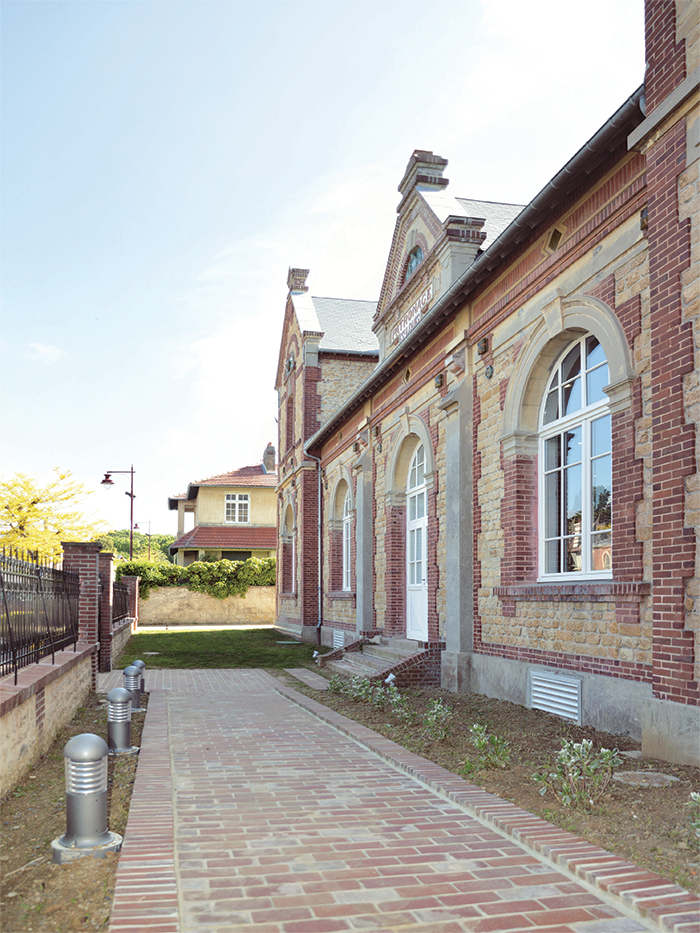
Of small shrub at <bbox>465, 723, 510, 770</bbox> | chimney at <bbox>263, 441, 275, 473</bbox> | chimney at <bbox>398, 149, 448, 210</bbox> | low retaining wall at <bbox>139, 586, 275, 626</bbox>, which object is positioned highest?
chimney at <bbox>398, 149, 448, 210</bbox>

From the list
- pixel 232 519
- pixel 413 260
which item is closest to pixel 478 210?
pixel 413 260

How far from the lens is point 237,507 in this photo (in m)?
43.0

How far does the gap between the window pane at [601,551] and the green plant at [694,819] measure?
11.4 ft

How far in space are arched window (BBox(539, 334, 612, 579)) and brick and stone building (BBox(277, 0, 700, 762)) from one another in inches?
1.1

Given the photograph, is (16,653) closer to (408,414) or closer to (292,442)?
(408,414)

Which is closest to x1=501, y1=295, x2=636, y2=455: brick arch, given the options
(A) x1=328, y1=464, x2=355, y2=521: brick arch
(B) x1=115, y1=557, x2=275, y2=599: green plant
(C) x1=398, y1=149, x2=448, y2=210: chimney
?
(C) x1=398, y1=149, x2=448, y2=210: chimney

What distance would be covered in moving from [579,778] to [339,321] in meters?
22.7

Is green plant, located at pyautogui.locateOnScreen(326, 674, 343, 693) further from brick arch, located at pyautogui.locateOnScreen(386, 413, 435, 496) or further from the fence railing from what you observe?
the fence railing

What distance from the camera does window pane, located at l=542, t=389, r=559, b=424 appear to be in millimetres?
9734

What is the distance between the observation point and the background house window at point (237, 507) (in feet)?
141

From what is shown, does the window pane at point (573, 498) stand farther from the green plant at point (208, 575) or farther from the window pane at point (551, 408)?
the green plant at point (208, 575)

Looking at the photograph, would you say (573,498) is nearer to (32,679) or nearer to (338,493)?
(32,679)

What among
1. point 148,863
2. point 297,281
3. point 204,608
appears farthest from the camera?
point 204,608

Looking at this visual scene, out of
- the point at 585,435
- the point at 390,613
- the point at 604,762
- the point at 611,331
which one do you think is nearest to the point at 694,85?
the point at 611,331
